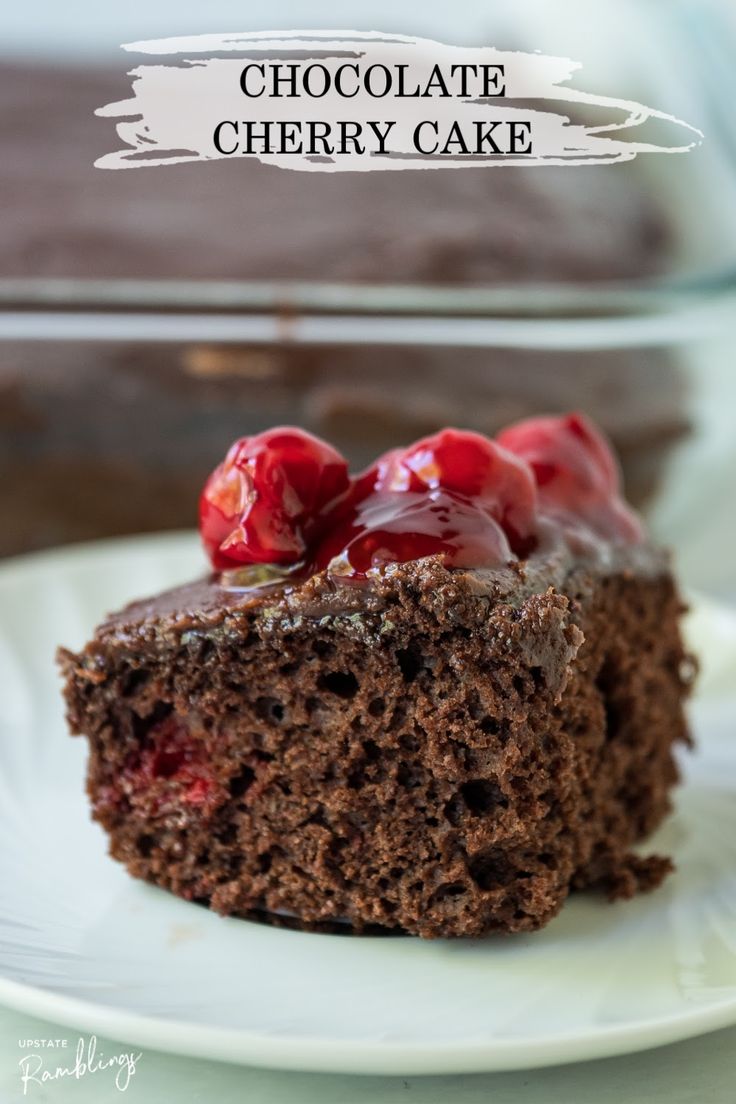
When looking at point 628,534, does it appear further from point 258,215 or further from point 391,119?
point 258,215

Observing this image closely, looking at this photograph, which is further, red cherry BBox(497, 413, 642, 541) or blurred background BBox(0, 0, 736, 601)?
blurred background BBox(0, 0, 736, 601)

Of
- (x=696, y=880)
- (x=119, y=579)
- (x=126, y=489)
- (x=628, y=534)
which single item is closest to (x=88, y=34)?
(x=126, y=489)

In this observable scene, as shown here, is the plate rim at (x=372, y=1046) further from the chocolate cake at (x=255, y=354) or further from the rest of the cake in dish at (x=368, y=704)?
the chocolate cake at (x=255, y=354)

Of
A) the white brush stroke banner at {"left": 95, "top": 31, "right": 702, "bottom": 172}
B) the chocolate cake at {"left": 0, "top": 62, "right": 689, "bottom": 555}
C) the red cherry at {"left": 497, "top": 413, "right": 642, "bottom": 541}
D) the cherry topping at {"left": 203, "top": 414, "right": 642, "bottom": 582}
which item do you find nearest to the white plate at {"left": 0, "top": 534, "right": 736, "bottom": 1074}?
the cherry topping at {"left": 203, "top": 414, "right": 642, "bottom": 582}

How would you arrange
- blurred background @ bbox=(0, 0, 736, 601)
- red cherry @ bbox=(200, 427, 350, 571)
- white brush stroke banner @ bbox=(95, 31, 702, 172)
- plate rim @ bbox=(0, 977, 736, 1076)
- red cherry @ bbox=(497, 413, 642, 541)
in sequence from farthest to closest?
1. blurred background @ bbox=(0, 0, 736, 601)
2. white brush stroke banner @ bbox=(95, 31, 702, 172)
3. red cherry @ bbox=(497, 413, 642, 541)
4. red cherry @ bbox=(200, 427, 350, 571)
5. plate rim @ bbox=(0, 977, 736, 1076)

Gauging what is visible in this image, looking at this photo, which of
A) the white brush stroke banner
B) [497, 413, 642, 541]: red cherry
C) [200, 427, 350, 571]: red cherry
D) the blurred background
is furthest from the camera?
the blurred background

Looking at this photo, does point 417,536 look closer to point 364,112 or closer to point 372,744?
point 372,744

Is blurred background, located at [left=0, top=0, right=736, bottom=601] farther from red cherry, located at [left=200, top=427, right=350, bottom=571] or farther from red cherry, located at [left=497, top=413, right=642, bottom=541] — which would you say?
red cherry, located at [left=200, top=427, right=350, bottom=571]

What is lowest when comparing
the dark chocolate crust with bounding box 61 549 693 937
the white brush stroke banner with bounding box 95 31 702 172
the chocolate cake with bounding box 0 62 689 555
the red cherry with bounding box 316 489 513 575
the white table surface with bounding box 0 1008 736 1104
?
the white table surface with bounding box 0 1008 736 1104
